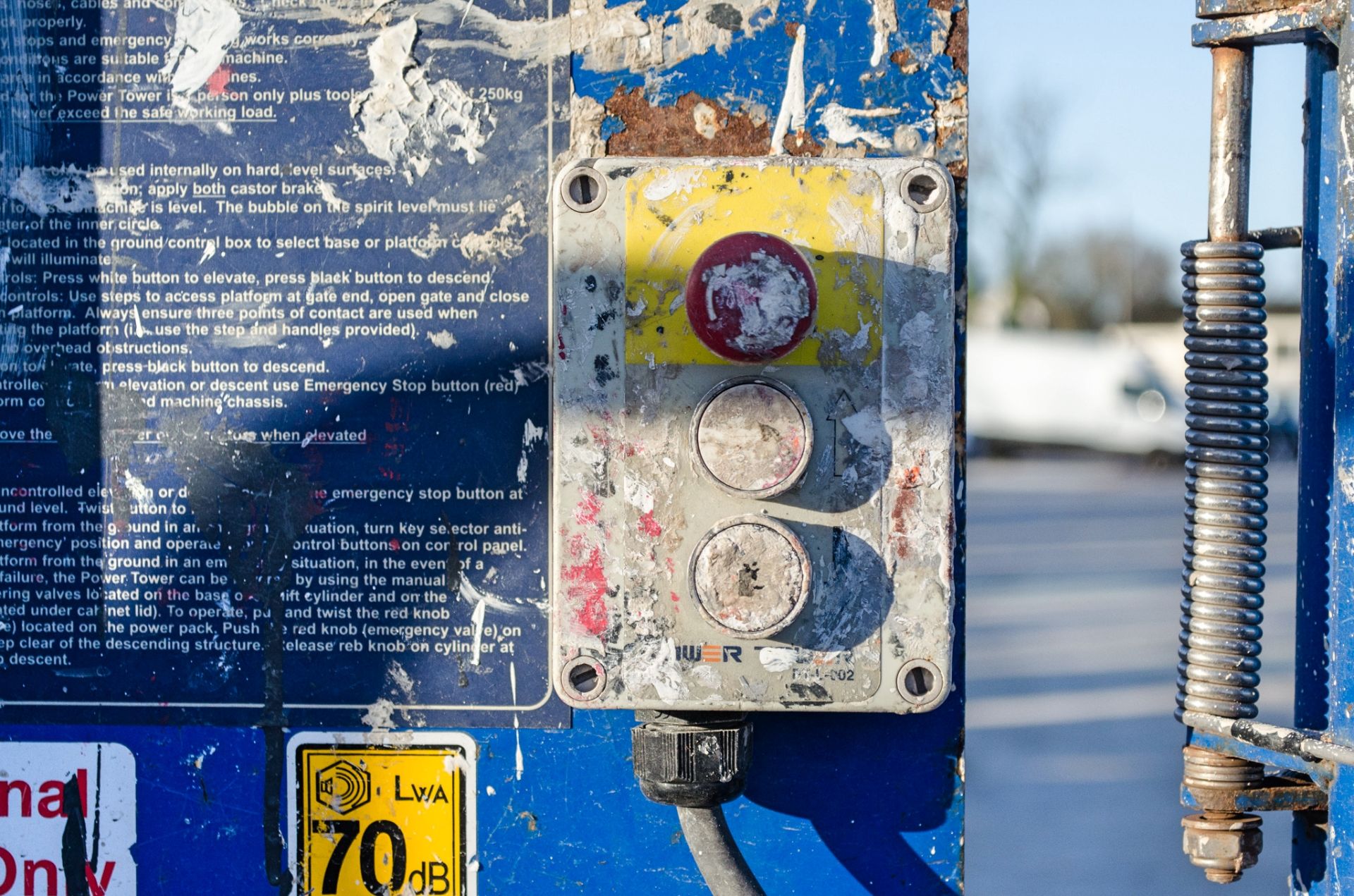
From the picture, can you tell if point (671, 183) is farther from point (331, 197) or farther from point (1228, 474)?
point (1228, 474)

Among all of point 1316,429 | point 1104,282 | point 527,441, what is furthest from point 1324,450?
point 1104,282

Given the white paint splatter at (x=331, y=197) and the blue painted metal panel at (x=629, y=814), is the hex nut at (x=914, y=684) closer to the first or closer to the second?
the blue painted metal panel at (x=629, y=814)

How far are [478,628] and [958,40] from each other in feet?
2.69

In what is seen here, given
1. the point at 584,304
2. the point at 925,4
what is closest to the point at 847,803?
the point at 584,304

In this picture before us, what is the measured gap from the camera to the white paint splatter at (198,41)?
4.56ft

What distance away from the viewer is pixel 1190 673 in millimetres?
1266

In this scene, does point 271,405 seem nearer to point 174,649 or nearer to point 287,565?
point 287,565

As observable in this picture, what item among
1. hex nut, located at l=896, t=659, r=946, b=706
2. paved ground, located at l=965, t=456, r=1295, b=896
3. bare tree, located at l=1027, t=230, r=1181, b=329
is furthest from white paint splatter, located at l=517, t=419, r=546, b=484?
bare tree, located at l=1027, t=230, r=1181, b=329

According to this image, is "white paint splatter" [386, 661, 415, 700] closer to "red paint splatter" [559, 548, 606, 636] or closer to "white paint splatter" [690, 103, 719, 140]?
"red paint splatter" [559, 548, 606, 636]

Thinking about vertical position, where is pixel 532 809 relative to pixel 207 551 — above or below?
below

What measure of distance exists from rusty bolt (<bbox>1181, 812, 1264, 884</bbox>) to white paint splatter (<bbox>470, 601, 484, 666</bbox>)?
750 mm

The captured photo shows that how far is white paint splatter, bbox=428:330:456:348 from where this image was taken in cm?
138

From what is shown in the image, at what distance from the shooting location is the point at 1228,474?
1.25m

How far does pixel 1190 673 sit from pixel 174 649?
1.09m
